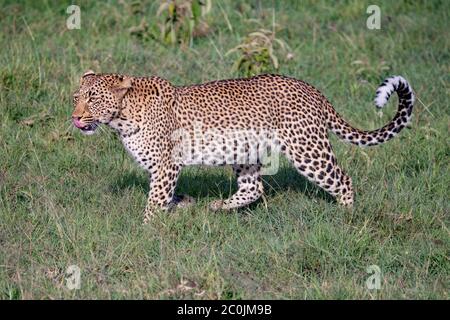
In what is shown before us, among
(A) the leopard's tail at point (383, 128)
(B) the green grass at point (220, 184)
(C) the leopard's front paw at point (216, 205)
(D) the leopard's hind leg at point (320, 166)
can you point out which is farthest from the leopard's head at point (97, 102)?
(A) the leopard's tail at point (383, 128)

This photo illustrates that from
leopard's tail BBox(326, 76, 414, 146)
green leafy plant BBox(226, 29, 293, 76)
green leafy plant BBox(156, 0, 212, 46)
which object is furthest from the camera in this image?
green leafy plant BBox(156, 0, 212, 46)

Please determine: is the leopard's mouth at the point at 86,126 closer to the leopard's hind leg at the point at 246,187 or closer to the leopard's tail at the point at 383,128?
the leopard's hind leg at the point at 246,187

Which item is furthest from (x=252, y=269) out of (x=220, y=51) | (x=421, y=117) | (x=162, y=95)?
(x=220, y=51)

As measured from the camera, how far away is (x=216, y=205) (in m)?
9.11

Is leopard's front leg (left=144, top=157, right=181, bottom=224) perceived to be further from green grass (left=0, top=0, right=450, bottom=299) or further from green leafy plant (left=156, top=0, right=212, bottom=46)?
green leafy plant (left=156, top=0, right=212, bottom=46)

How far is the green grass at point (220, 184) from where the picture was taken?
25.2ft

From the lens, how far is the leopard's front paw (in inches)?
356

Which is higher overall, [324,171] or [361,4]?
[361,4]

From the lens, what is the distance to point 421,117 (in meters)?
11.2

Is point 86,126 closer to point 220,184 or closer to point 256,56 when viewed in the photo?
point 220,184

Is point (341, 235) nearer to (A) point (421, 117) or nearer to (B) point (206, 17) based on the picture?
(A) point (421, 117)

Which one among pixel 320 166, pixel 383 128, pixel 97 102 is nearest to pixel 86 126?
pixel 97 102

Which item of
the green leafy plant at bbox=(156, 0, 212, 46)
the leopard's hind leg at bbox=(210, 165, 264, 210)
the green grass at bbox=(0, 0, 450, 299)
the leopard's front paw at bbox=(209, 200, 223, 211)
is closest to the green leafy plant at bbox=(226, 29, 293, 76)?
the green grass at bbox=(0, 0, 450, 299)

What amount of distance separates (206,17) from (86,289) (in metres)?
6.77
